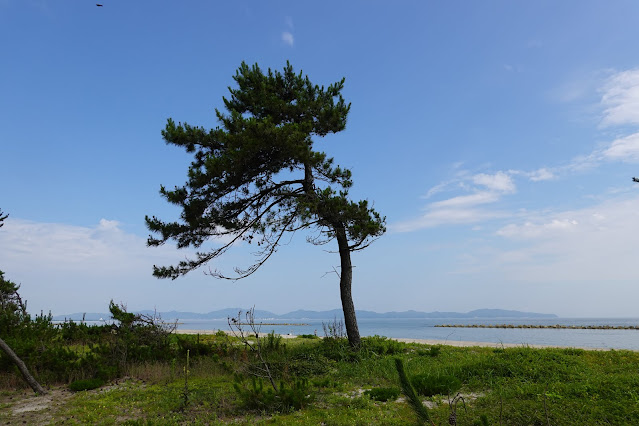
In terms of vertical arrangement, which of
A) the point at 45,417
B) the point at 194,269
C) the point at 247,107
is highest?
the point at 247,107

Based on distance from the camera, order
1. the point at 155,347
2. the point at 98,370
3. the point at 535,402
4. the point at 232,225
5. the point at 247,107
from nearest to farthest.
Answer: the point at 535,402 → the point at 98,370 → the point at 155,347 → the point at 232,225 → the point at 247,107

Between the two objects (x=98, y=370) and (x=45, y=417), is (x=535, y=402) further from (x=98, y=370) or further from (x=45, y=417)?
(x=98, y=370)

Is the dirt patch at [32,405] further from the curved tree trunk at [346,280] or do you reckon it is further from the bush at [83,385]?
the curved tree trunk at [346,280]

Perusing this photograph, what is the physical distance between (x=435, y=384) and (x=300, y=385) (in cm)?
273

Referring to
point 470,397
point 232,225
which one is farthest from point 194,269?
point 470,397

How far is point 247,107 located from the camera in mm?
15320

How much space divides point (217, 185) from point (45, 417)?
8.02 metres

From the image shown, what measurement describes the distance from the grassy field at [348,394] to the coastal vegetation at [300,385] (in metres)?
0.02

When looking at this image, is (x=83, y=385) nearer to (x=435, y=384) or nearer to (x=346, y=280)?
(x=435, y=384)

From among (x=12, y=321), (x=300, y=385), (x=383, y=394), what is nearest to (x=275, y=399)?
(x=300, y=385)

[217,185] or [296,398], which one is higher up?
[217,185]

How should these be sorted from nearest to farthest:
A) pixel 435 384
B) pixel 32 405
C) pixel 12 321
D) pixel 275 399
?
pixel 275 399, pixel 435 384, pixel 32 405, pixel 12 321

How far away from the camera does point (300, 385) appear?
7.38 meters

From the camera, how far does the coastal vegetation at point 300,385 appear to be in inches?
253
